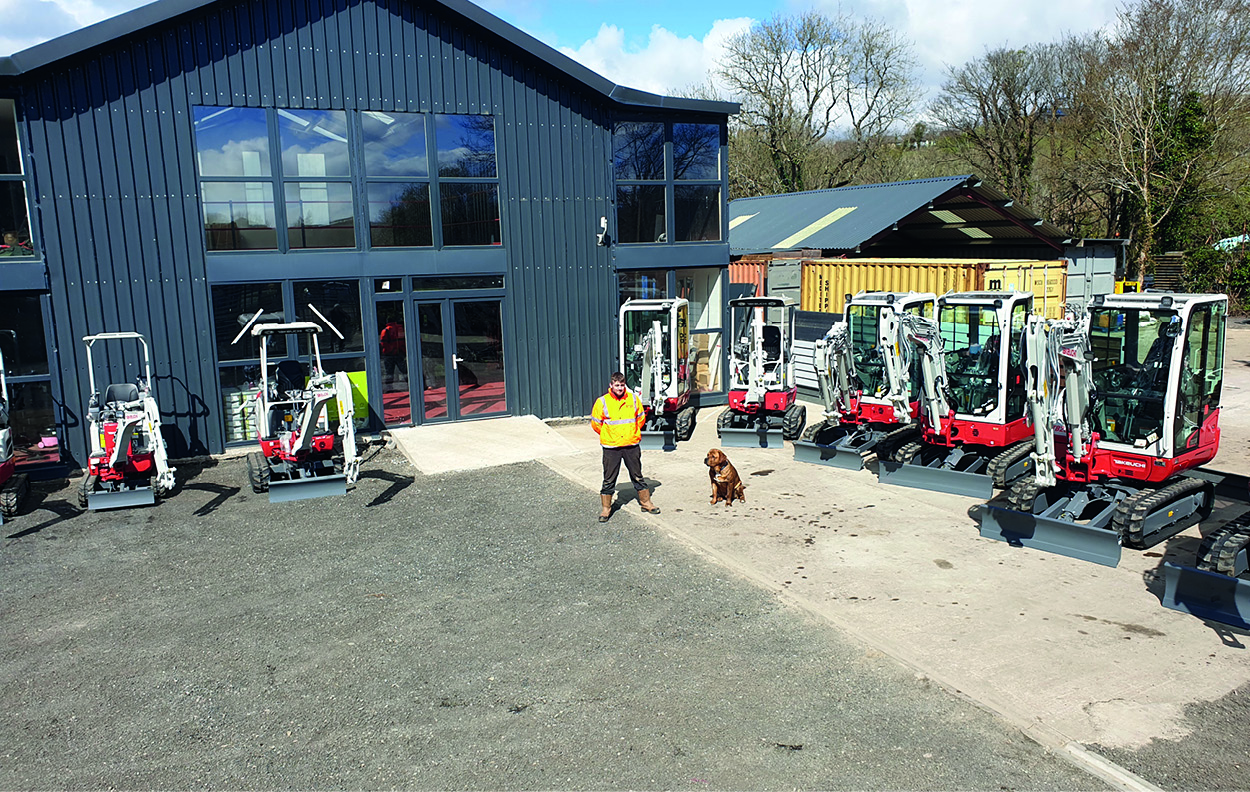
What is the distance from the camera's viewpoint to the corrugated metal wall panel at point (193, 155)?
40.4 feet

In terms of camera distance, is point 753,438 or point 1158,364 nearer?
point 1158,364

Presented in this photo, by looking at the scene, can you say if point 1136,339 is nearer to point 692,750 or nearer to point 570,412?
point 692,750

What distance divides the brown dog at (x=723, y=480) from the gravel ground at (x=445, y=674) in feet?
3.77

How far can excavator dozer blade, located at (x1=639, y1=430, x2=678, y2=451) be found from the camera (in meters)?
13.4

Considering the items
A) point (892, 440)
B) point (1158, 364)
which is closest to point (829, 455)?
point (892, 440)

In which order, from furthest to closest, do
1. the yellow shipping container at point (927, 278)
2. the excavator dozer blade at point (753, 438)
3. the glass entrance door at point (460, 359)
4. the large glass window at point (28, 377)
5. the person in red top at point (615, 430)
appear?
the yellow shipping container at point (927, 278) < the glass entrance door at point (460, 359) < the excavator dozer blade at point (753, 438) < the large glass window at point (28, 377) < the person in red top at point (615, 430)

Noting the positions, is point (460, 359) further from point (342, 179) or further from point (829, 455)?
point (829, 455)

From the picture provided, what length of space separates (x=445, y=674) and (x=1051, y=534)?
5988mm

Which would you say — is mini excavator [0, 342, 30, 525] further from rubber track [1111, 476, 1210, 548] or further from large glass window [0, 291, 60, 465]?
rubber track [1111, 476, 1210, 548]

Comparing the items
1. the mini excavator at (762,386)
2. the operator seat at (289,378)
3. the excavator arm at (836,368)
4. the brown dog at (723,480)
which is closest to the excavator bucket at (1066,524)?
the brown dog at (723,480)

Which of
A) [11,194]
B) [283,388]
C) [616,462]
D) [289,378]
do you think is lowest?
[616,462]

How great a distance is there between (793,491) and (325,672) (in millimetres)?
6300

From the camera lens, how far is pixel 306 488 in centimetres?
1100

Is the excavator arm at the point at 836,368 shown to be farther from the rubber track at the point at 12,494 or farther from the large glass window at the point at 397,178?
the rubber track at the point at 12,494
